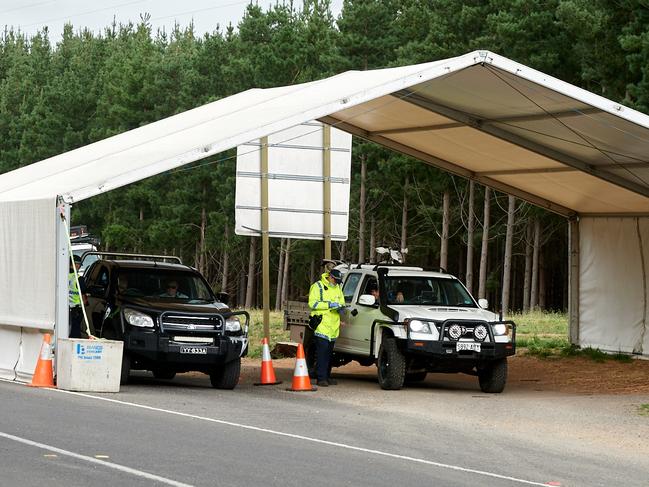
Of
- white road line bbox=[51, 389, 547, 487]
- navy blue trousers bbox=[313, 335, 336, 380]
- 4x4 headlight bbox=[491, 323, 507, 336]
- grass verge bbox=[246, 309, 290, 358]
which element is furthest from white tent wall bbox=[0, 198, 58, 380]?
grass verge bbox=[246, 309, 290, 358]

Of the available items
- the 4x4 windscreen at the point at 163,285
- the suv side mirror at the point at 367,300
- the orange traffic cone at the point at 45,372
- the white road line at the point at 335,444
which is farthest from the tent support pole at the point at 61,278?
the suv side mirror at the point at 367,300

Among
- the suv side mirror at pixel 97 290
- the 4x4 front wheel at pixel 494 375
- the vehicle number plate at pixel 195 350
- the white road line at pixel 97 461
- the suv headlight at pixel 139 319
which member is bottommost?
the white road line at pixel 97 461

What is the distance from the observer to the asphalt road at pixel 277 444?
9.88 meters

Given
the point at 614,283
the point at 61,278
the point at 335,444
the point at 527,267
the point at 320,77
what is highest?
the point at 320,77

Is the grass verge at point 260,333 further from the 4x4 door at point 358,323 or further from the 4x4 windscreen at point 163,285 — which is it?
the 4x4 windscreen at point 163,285

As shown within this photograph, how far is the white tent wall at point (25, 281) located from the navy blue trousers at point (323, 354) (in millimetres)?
4106

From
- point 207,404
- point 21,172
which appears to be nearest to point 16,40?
point 21,172

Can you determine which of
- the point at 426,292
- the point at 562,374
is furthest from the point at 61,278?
the point at 562,374

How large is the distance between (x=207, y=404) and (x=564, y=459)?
5335 mm

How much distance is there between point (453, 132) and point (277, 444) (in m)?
11.8

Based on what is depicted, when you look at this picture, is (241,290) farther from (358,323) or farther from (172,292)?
(172,292)

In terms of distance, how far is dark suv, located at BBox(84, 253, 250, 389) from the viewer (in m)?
17.5

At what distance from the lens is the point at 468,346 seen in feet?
60.1

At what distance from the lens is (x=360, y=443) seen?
491 inches
